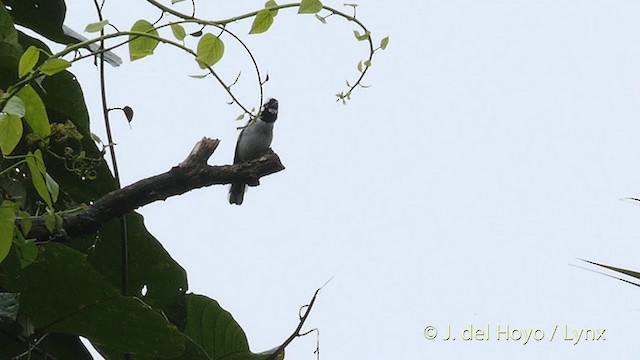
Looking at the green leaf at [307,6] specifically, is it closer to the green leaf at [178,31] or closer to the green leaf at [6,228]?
the green leaf at [178,31]

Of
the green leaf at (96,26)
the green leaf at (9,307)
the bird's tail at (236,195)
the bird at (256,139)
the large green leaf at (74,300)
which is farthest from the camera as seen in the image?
the bird's tail at (236,195)

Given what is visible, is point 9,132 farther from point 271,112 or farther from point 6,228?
point 271,112

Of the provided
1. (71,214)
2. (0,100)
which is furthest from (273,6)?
(71,214)

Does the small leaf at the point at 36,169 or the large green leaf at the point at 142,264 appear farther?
the large green leaf at the point at 142,264

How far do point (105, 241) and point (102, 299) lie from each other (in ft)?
1.05

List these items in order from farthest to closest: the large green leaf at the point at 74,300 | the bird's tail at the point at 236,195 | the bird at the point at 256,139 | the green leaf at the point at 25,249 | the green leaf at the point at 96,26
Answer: the bird's tail at the point at 236,195 < the bird at the point at 256,139 < the large green leaf at the point at 74,300 < the green leaf at the point at 25,249 < the green leaf at the point at 96,26

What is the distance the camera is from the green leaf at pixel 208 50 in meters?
1.34

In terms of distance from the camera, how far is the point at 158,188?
1.82 meters

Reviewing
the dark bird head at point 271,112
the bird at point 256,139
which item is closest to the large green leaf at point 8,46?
the bird at point 256,139

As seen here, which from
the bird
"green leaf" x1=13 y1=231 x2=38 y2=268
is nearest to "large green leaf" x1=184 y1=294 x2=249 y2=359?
"green leaf" x1=13 y1=231 x2=38 y2=268

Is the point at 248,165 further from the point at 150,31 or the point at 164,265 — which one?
the point at 150,31

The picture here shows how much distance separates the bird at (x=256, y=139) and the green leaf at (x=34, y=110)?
11.2 feet

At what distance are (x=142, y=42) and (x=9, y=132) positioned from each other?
11.1 inches

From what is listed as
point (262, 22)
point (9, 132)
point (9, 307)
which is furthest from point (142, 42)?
point (9, 307)
